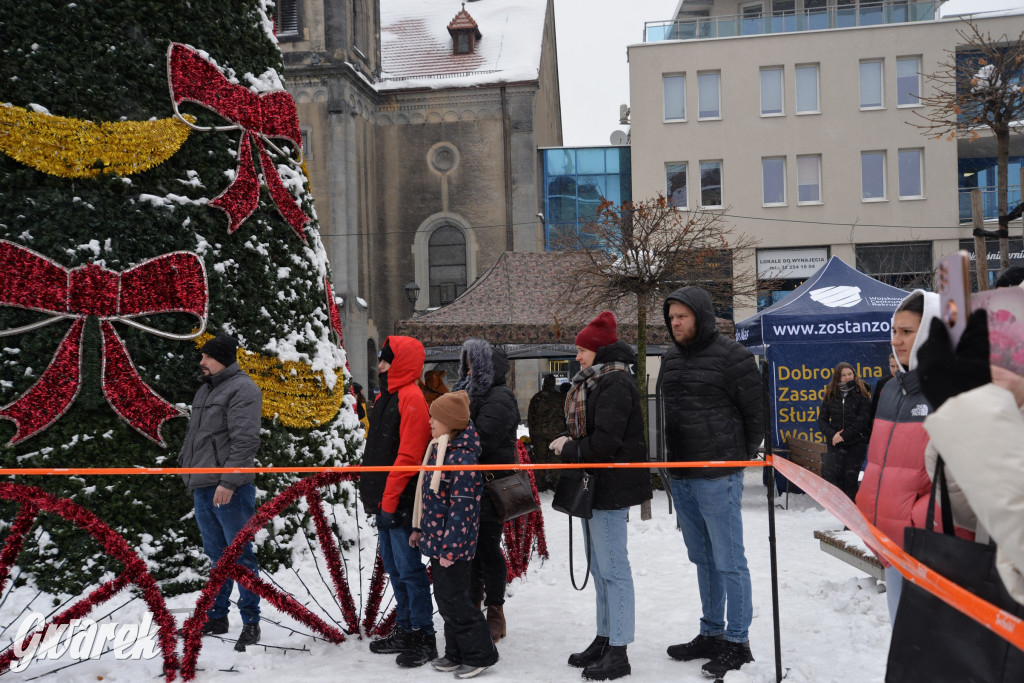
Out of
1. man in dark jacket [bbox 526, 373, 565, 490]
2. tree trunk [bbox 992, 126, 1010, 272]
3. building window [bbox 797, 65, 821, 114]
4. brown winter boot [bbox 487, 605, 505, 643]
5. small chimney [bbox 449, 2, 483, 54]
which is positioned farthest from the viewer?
small chimney [bbox 449, 2, 483, 54]

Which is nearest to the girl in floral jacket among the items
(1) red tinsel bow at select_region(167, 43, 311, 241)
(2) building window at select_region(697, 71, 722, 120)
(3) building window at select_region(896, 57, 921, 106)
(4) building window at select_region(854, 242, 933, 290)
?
(1) red tinsel bow at select_region(167, 43, 311, 241)

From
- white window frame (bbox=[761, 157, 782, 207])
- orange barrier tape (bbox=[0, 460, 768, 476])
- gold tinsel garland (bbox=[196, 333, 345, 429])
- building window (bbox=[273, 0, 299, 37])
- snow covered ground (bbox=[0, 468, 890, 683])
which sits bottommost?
snow covered ground (bbox=[0, 468, 890, 683])

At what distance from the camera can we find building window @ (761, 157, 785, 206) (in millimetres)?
30312

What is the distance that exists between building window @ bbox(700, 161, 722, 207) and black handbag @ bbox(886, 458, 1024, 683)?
95.9 feet

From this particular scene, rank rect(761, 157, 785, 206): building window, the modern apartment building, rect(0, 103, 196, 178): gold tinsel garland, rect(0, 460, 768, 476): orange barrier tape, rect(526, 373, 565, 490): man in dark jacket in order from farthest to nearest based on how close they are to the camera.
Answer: rect(761, 157, 785, 206): building window, the modern apartment building, rect(526, 373, 565, 490): man in dark jacket, rect(0, 103, 196, 178): gold tinsel garland, rect(0, 460, 768, 476): orange barrier tape

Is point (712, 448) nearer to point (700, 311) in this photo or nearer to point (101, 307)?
point (700, 311)

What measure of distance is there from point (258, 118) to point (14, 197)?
6.17 ft

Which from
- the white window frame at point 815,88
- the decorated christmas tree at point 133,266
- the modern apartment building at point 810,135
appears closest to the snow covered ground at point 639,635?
the decorated christmas tree at point 133,266

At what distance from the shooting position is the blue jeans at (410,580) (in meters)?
4.95

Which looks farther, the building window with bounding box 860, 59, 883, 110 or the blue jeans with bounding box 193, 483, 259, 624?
the building window with bounding box 860, 59, 883, 110

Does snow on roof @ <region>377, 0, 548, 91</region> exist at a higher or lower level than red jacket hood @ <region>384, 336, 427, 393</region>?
higher

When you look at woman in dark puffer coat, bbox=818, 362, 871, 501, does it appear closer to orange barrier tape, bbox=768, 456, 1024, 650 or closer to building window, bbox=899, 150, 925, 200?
orange barrier tape, bbox=768, 456, 1024, 650

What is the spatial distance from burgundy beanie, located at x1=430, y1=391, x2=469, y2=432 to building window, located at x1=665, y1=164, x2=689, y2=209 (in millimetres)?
27183

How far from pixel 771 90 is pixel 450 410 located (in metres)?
29.1
